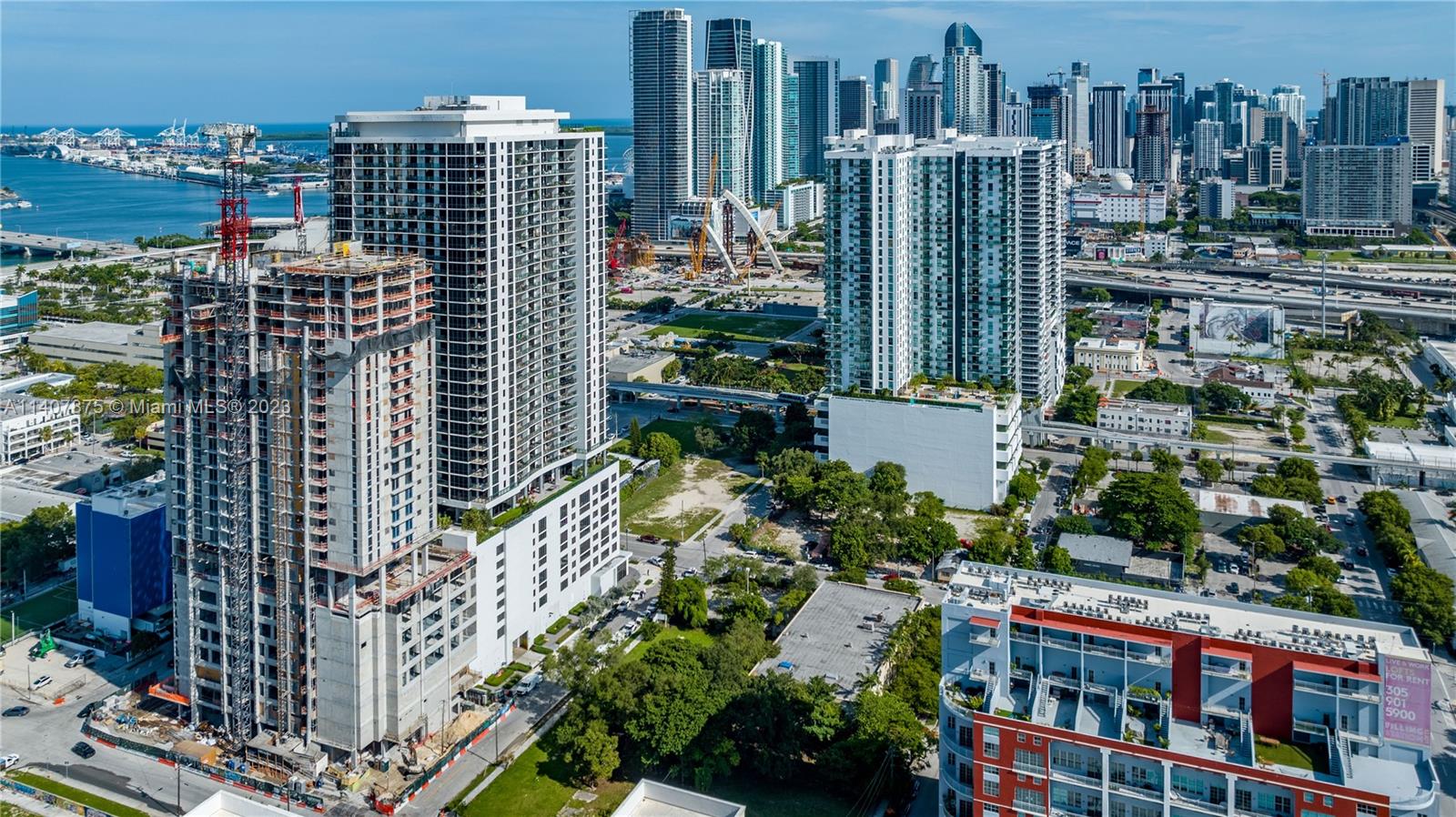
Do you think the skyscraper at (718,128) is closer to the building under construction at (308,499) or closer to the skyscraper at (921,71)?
the skyscraper at (921,71)

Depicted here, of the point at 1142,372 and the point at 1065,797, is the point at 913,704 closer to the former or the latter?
the point at 1065,797

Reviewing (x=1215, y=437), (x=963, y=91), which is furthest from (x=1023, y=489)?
(x=963, y=91)

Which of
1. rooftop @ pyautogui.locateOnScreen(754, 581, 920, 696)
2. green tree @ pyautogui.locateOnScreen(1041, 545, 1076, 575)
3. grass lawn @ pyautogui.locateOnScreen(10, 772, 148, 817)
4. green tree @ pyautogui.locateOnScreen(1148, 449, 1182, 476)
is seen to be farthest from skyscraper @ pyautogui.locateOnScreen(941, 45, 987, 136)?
grass lawn @ pyautogui.locateOnScreen(10, 772, 148, 817)

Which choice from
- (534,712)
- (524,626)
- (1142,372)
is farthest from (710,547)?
(1142,372)

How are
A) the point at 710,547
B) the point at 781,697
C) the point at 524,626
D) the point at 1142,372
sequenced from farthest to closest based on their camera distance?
1. the point at 1142,372
2. the point at 710,547
3. the point at 524,626
4. the point at 781,697

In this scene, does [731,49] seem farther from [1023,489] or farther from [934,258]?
[1023,489]
